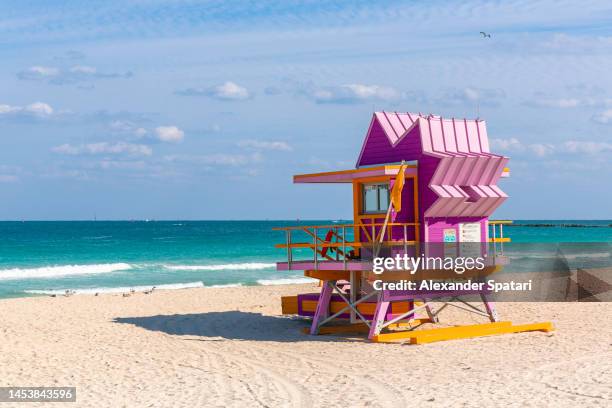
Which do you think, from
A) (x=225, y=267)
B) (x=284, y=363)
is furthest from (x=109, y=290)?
(x=284, y=363)

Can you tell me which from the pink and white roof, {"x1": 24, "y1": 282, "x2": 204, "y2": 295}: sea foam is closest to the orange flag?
the pink and white roof

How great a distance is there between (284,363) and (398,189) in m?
4.41

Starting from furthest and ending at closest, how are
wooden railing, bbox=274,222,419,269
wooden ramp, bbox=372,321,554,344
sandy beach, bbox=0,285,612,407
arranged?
wooden ramp, bbox=372,321,554,344 → wooden railing, bbox=274,222,419,269 → sandy beach, bbox=0,285,612,407

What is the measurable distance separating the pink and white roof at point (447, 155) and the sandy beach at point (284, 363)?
3.17 meters

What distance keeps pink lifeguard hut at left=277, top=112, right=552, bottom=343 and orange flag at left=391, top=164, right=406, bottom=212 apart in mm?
25

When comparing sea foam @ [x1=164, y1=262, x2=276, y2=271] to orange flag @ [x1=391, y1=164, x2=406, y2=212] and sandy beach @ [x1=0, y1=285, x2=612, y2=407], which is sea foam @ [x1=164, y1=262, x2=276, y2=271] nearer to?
sandy beach @ [x1=0, y1=285, x2=612, y2=407]

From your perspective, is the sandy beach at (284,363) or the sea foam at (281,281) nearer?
the sandy beach at (284,363)

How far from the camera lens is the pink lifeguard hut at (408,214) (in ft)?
61.4

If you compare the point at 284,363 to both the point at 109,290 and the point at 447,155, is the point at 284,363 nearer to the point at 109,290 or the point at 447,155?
the point at 447,155

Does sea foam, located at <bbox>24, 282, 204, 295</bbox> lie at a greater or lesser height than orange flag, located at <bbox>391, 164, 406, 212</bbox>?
lesser

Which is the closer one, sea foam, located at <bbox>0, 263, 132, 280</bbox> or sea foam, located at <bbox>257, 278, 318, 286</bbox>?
sea foam, located at <bbox>257, 278, 318, 286</bbox>

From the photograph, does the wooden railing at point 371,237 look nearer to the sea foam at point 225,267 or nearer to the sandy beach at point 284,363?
the sandy beach at point 284,363

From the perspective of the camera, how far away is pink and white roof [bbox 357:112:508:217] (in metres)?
18.8

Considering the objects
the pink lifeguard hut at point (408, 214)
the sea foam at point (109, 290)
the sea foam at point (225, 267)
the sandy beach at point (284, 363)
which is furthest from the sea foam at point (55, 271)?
the pink lifeguard hut at point (408, 214)
